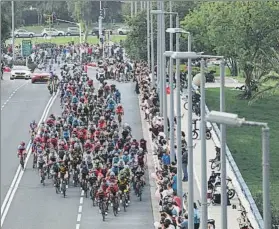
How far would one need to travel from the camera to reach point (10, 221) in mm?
31594

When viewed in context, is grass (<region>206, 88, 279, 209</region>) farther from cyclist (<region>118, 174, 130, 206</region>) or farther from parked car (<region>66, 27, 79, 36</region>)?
parked car (<region>66, 27, 79, 36</region>)

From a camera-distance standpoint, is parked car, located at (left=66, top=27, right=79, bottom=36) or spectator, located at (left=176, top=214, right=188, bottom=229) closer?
spectator, located at (left=176, top=214, right=188, bottom=229)

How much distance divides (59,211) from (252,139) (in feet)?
55.5

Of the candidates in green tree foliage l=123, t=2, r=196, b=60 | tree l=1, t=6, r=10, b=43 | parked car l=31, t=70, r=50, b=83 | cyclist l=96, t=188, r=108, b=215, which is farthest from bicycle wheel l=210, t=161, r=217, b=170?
tree l=1, t=6, r=10, b=43

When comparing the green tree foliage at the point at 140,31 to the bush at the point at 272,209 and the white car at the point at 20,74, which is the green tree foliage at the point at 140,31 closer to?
the white car at the point at 20,74

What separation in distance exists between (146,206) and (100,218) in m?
2.07

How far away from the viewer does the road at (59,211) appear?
102 feet

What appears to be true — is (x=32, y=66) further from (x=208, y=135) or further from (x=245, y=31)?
(x=208, y=135)

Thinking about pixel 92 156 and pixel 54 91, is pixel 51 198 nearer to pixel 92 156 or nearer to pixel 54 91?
pixel 92 156

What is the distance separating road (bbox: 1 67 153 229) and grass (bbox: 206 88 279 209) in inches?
143

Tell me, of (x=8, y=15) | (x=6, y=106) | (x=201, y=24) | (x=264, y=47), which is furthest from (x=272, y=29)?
(x=8, y=15)

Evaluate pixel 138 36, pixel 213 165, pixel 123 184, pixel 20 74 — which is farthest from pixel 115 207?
→ pixel 138 36

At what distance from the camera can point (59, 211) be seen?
32.8m

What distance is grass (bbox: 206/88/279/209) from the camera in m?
37.6
